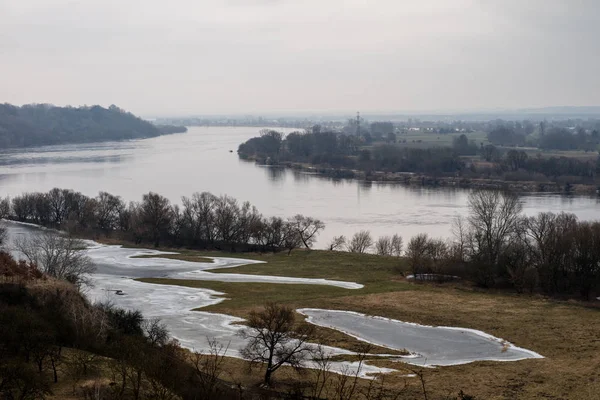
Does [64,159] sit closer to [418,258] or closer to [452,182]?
[452,182]

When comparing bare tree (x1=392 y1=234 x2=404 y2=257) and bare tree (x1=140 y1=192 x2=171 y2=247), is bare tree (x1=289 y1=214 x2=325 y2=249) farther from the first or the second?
bare tree (x1=140 y1=192 x2=171 y2=247)

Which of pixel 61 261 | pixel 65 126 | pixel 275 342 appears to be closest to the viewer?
pixel 275 342

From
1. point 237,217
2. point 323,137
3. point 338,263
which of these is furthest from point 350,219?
point 323,137

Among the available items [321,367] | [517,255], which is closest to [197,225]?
[517,255]

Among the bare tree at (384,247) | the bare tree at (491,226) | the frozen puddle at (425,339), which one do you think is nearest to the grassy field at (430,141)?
the bare tree at (384,247)

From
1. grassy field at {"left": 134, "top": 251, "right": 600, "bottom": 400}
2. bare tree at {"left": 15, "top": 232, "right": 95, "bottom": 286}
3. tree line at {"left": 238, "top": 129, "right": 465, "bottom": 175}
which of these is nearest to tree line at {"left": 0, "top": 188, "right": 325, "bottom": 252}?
grassy field at {"left": 134, "top": 251, "right": 600, "bottom": 400}
